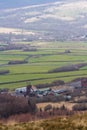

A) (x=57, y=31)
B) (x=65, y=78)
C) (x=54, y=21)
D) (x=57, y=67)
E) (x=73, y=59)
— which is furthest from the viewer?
(x=54, y=21)

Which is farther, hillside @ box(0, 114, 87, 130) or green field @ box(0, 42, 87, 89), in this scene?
green field @ box(0, 42, 87, 89)

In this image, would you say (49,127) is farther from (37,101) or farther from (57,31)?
(57,31)

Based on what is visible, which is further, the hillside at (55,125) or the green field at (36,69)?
the green field at (36,69)

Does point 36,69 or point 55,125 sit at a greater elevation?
point 55,125

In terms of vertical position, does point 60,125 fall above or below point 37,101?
above

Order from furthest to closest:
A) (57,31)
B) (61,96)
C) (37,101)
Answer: (57,31)
(61,96)
(37,101)

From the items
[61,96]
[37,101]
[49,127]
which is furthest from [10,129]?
[61,96]

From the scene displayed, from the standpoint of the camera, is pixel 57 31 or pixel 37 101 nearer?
pixel 37 101

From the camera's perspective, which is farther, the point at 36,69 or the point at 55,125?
the point at 36,69

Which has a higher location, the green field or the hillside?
the hillside

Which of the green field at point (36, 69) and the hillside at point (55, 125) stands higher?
the hillside at point (55, 125)
